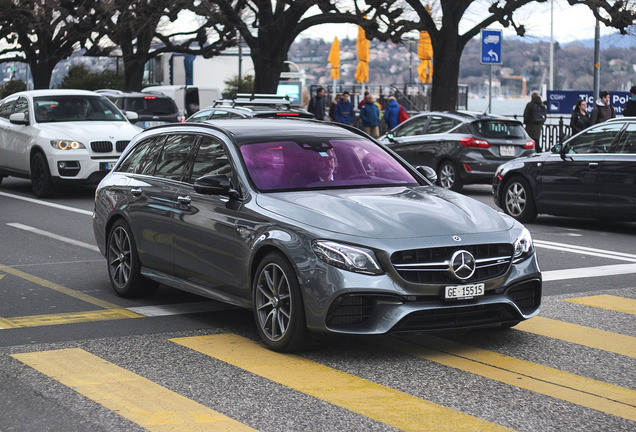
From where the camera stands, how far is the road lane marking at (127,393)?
5410 mm

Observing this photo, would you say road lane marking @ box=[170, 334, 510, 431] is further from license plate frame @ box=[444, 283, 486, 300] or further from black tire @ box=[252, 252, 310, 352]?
license plate frame @ box=[444, 283, 486, 300]

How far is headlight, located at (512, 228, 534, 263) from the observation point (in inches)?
277

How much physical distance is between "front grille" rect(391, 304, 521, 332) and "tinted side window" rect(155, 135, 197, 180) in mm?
2643

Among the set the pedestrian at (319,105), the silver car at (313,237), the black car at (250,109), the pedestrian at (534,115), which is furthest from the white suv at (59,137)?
the pedestrian at (319,105)

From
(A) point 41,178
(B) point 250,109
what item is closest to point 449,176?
(B) point 250,109

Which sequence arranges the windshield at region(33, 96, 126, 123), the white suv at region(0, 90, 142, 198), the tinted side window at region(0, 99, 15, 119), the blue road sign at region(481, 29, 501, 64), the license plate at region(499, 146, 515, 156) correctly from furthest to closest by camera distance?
the blue road sign at region(481, 29, 501, 64) → the license plate at region(499, 146, 515, 156) → the tinted side window at region(0, 99, 15, 119) → the windshield at region(33, 96, 126, 123) → the white suv at region(0, 90, 142, 198)

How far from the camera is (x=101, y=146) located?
723 inches

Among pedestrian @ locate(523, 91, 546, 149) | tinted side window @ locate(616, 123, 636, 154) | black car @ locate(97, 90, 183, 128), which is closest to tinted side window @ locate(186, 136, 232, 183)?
tinted side window @ locate(616, 123, 636, 154)

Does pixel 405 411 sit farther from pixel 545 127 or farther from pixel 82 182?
pixel 545 127

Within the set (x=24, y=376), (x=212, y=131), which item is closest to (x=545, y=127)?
(x=212, y=131)

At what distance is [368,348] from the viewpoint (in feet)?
23.3

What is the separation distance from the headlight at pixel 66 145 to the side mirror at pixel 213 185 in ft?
36.6

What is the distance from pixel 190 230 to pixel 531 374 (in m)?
2.83

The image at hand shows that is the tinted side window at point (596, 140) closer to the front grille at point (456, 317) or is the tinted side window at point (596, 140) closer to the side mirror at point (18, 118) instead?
the front grille at point (456, 317)
